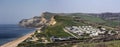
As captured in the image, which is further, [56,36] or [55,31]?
[55,31]

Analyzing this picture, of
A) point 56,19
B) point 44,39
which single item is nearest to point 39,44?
point 44,39

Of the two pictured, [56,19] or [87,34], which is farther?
[56,19]

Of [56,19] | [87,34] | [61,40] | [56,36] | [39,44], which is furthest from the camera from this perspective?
[56,19]

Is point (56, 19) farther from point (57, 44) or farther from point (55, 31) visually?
point (57, 44)

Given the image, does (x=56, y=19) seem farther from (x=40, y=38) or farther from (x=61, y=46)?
(x=61, y=46)

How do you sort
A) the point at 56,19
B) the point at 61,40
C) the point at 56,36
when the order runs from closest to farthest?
the point at 61,40 → the point at 56,36 → the point at 56,19

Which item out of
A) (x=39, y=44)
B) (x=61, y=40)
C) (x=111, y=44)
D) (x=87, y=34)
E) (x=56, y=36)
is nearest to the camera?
(x=111, y=44)

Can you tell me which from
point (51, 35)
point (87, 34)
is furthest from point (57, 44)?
point (87, 34)

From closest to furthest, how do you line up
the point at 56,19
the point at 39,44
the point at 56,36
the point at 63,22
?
the point at 39,44 < the point at 56,36 < the point at 63,22 < the point at 56,19
